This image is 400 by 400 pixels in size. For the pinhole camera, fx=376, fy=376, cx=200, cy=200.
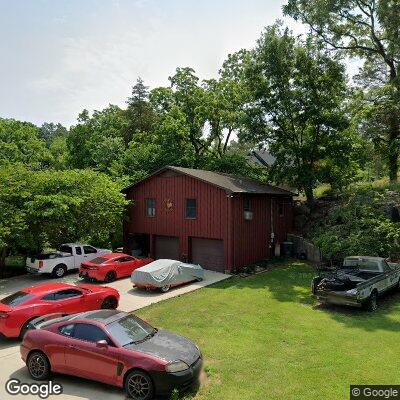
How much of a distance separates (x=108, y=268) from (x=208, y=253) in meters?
6.22

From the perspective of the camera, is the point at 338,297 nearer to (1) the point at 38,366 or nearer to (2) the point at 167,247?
(1) the point at 38,366

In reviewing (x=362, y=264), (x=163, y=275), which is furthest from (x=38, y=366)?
(x=362, y=264)

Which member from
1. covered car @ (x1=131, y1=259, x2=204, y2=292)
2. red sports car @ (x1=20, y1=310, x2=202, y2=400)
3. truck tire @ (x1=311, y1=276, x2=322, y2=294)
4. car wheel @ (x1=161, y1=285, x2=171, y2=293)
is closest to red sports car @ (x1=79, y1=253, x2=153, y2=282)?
covered car @ (x1=131, y1=259, x2=204, y2=292)

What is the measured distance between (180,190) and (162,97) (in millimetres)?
19702

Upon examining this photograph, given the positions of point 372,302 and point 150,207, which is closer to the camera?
point 372,302

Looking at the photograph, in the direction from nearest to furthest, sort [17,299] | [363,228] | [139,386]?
[139,386] → [17,299] → [363,228]

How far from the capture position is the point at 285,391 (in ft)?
27.0

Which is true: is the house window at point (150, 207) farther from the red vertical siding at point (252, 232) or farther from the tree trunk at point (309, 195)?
the tree trunk at point (309, 195)

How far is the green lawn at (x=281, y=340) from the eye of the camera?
855 cm

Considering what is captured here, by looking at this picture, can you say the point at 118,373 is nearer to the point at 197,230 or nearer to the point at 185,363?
the point at 185,363

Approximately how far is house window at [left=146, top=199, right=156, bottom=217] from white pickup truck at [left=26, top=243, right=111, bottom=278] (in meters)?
4.65

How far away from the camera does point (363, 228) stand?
2148 centimetres

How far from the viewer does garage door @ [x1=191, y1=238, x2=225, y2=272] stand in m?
22.2

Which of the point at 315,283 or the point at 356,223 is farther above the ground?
the point at 356,223
